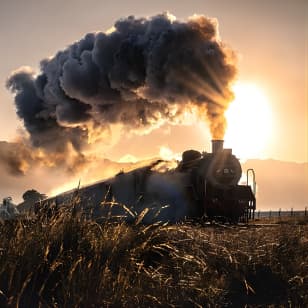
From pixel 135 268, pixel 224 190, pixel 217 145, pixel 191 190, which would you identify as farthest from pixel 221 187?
pixel 135 268

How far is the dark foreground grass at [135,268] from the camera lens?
584cm

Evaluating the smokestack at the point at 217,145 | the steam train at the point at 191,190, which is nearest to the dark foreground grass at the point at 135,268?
the steam train at the point at 191,190

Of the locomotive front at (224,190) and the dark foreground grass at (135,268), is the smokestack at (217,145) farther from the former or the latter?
the dark foreground grass at (135,268)

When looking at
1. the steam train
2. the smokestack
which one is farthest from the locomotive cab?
the smokestack

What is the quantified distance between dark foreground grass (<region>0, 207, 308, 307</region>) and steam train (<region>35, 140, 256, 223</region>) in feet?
44.3

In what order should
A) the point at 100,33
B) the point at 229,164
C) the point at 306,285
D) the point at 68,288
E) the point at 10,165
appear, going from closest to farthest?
the point at 68,288 → the point at 306,285 → the point at 229,164 → the point at 100,33 → the point at 10,165

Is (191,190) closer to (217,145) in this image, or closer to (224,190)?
(224,190)

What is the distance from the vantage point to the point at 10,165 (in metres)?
48.0

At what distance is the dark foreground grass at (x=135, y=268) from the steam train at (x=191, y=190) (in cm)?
1351

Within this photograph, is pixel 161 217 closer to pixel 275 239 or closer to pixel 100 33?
pixel 275 239

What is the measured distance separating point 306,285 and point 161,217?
14.5 metres

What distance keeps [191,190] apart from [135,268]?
51.7ft

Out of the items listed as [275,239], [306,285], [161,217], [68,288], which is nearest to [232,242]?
[275,239]

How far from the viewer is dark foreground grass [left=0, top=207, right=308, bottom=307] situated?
5.84 metres
